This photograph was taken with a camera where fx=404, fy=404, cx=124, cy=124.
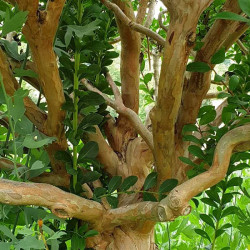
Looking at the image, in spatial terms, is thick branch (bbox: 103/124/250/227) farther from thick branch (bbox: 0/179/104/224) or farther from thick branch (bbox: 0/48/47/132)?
thick branch (bbox: 0/48/47/132)

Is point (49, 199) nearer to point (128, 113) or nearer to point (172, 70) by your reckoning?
point (172, 70)

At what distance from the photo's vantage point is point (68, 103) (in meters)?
0.57

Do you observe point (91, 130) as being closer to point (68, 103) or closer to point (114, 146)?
point (68, 103)

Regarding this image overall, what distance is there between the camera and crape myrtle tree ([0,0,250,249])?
17.9 inches

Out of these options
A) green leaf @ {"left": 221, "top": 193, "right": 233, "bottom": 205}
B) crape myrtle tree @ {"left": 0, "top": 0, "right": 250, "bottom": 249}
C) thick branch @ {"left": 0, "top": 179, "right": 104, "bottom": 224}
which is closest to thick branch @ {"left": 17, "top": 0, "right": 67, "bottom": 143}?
crape myrtle tree @ {"left": 0, "top": 0, "right": 250, "bottom": 249}

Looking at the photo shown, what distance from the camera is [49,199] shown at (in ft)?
1.59

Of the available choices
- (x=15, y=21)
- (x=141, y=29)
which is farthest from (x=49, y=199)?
(x=141, y=29)

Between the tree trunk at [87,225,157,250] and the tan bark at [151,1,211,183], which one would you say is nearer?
the tan bark at [151,1,211,183]

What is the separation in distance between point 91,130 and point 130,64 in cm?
31

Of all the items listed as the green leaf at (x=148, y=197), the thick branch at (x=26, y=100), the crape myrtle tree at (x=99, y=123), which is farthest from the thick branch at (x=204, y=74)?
the thick branch at (x=26, y=100)

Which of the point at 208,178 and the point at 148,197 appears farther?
the point at 148,197

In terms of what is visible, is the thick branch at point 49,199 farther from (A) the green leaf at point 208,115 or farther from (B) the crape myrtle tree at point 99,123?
(A) the green leaf at point 208,115

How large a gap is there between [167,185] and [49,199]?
0.65ft

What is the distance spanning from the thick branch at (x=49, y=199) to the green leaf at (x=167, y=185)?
0.10 m
